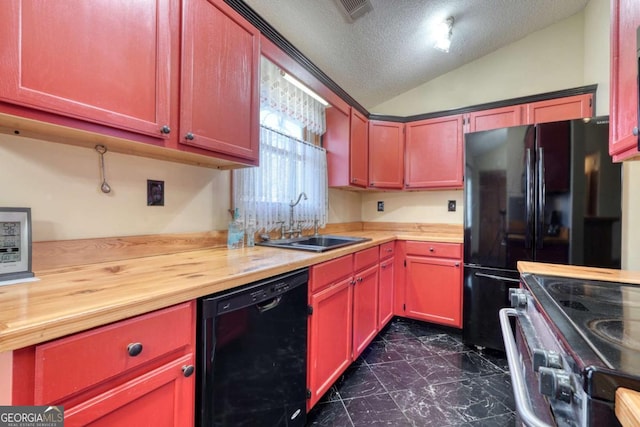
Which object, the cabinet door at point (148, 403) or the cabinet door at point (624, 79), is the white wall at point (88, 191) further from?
the cabinet door at point (624, 79)

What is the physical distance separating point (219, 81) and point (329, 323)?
4.54ft

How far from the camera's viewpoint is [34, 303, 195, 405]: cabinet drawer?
55 cm

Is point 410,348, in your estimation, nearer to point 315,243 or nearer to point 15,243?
point 315,243

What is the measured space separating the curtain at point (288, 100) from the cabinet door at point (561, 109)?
1930 millimetres

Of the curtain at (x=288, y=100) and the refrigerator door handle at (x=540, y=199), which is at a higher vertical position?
the curtain at (x=288, y=100)

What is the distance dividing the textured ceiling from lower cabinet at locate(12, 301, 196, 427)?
1783 millimetres

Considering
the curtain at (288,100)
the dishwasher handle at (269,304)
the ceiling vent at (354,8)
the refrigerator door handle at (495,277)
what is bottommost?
the refrigerator door handle at (495,277)

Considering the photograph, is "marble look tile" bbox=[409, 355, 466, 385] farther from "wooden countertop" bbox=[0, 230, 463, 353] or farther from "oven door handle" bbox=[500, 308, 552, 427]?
"wooden countertop" bbox=[0, 230, 463, 353]

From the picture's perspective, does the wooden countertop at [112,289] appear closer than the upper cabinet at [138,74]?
Yes

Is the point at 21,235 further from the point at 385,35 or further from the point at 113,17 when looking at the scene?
the point at 385,35

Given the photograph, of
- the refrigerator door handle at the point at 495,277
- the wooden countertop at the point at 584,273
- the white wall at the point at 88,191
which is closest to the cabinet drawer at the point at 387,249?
the refrigerator door handle at the point at 495,277

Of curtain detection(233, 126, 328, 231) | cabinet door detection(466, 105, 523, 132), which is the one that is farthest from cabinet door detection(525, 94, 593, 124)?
curtain detection(233, 126, 328, 231)

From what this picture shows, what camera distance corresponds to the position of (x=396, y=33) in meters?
2.19

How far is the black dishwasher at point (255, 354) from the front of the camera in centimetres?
85
